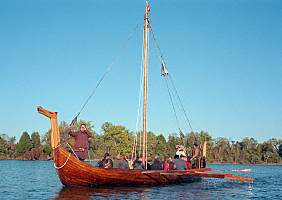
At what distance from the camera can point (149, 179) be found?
27391 mm

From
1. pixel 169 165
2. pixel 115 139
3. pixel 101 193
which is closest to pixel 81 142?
pixel 101 193

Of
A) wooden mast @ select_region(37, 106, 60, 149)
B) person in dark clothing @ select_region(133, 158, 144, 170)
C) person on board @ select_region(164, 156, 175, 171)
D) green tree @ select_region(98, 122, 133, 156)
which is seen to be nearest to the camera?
wooden mast @ select_region(37, 106, 60, 149)

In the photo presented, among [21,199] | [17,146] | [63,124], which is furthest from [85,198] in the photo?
[17,146]

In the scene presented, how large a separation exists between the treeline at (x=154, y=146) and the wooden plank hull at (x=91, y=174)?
6907cm

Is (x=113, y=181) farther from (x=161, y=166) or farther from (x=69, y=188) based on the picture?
(x=161, y=166)

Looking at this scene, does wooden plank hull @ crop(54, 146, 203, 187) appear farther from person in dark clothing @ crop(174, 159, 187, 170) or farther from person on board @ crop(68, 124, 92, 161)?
person in dark clothing @ crop(174, 159, 187, 170)

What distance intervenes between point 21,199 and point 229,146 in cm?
12153

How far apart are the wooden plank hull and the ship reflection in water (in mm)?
559

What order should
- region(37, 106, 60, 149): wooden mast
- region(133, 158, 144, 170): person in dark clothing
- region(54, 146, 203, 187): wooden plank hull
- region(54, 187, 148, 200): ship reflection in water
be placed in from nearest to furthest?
1. region(54, 187, 148, 200): ship reflection in water
2. region(54, 146, 203, 187): wooden plank hull
3. region(37, 106, 60, 149): wooden mast
4. region(133, 158, 144, 170): person in dark clothing

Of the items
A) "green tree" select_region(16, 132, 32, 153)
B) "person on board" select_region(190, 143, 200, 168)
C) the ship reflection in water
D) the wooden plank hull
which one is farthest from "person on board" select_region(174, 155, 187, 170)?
"green tree" select_region(16, 132, 32, 153)

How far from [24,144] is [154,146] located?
38555mm

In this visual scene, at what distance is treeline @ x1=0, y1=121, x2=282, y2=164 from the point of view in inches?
3807

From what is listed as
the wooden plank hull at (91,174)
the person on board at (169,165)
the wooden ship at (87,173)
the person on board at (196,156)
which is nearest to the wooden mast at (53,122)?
the wooden ship at (87,173)

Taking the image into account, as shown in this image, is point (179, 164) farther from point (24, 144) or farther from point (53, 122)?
point (24, 144)
